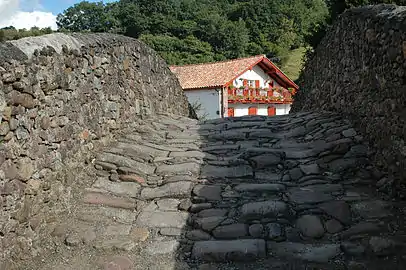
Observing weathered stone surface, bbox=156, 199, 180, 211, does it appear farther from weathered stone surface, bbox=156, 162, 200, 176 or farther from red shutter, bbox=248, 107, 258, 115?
red shutter, bbox=248, 107, 258, 115

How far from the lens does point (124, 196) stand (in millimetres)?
3842

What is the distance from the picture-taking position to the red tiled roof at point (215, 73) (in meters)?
25.2

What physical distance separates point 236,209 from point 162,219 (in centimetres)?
61

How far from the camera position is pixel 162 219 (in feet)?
11.6

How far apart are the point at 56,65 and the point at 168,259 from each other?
1.78m

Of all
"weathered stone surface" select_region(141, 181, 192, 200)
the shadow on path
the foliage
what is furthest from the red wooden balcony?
"weathered stone surface" select_region(141, 181, 192, 200)

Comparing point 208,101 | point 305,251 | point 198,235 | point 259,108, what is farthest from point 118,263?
point 259,108

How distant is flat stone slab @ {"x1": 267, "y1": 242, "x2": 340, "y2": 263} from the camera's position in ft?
9.58

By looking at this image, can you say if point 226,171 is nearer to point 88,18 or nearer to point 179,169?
point 179,169

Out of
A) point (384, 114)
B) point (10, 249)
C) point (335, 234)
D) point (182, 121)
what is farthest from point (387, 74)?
point (182, 121)

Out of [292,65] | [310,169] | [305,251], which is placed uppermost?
[292,65]

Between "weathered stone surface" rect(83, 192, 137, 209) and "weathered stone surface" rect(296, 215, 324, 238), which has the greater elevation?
"weathered stone surface" rect(83, 192, 137, 209)

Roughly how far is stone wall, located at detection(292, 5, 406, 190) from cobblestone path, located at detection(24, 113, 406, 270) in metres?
0.25

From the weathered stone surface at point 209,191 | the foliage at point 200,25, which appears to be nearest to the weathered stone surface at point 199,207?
the weathered stone surface at point 209,191
